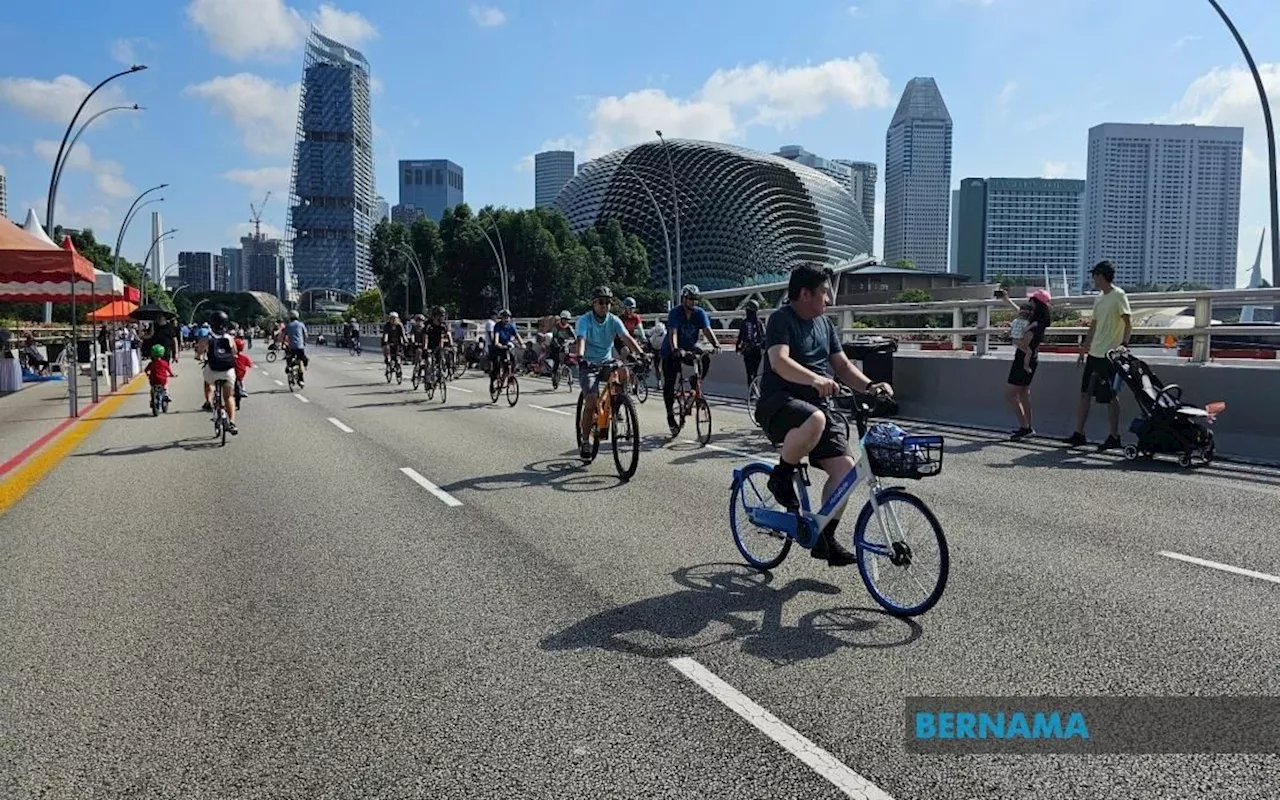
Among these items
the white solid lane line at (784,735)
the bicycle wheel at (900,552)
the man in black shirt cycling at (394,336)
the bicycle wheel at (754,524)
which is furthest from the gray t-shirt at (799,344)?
the man in black shirt cycling at (394,336)

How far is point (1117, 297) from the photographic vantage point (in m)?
10.3

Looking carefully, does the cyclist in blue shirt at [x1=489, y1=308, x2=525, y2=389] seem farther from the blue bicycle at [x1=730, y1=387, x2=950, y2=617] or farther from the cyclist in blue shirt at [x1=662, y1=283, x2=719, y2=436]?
the blue bicycle at [x1=730, y1=387, x2=950, y2=617]

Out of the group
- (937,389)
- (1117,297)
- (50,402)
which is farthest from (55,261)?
(1117,297)

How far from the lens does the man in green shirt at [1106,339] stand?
10.3 metres

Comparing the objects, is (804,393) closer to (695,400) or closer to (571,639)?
(571,639)

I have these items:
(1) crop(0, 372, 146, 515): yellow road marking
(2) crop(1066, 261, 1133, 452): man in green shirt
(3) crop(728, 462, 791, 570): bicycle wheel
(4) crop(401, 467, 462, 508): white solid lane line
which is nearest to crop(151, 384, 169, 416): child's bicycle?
(1) crop(0, 372, 146, 515): yellow road marking

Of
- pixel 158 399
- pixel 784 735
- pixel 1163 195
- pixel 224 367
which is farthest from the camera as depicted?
pixel 1163 195

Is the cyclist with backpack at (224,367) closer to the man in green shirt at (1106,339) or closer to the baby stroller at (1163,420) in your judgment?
the man in green shirt at (1106,339)

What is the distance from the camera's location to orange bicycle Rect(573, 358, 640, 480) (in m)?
9.28

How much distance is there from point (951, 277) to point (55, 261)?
488 feet

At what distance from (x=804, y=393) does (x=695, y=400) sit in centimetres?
734

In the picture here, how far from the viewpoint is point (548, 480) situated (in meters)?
9.30

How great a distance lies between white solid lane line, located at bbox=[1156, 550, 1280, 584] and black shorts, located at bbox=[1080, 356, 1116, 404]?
4.50 meters

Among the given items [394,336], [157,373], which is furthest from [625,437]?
[394,336]
